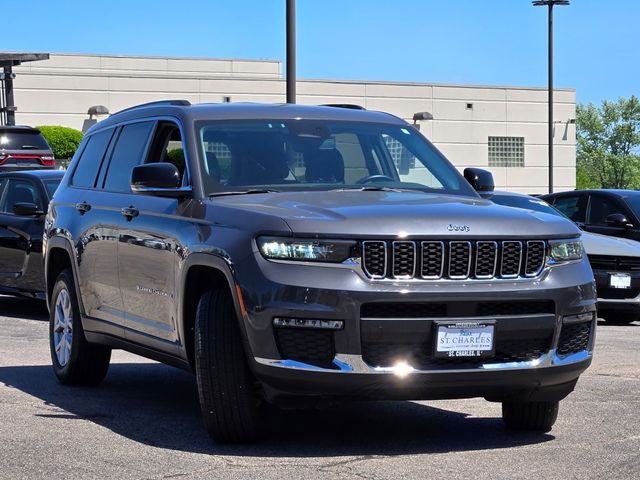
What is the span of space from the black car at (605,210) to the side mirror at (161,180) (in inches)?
401

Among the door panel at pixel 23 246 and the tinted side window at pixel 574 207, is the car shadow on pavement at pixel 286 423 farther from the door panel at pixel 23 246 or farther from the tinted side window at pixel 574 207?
the tinted side window at pixel 574 207

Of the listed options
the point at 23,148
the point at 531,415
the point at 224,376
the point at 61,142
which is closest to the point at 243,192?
the point at 224,376

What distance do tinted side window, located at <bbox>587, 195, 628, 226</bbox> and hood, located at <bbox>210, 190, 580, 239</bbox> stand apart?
10.2 meters

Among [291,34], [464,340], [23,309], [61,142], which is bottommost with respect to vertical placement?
[23,309]

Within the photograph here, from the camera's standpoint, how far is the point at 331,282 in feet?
20.0

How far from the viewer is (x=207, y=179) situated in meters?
7.30

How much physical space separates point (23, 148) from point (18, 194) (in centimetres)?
1397

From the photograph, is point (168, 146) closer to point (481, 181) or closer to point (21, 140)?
point (481, 181)

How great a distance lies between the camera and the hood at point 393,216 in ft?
20.4

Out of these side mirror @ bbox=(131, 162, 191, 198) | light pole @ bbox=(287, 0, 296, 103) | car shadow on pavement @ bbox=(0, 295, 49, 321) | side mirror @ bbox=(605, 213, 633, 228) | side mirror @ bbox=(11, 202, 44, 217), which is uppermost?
light pole @ bbox=(287, 0, 296, 103)

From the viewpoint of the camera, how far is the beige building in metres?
53.9

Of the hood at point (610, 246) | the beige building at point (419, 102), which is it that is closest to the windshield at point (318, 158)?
the hood at point (610, 246)

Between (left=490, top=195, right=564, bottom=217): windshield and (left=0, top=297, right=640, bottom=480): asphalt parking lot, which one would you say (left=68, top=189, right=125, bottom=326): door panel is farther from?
(left=490, top=195, right=564, bottom=217): windshield

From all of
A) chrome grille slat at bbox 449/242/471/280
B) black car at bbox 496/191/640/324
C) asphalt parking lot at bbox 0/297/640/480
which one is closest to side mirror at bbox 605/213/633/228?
black car at bbox 496/191/640/324
